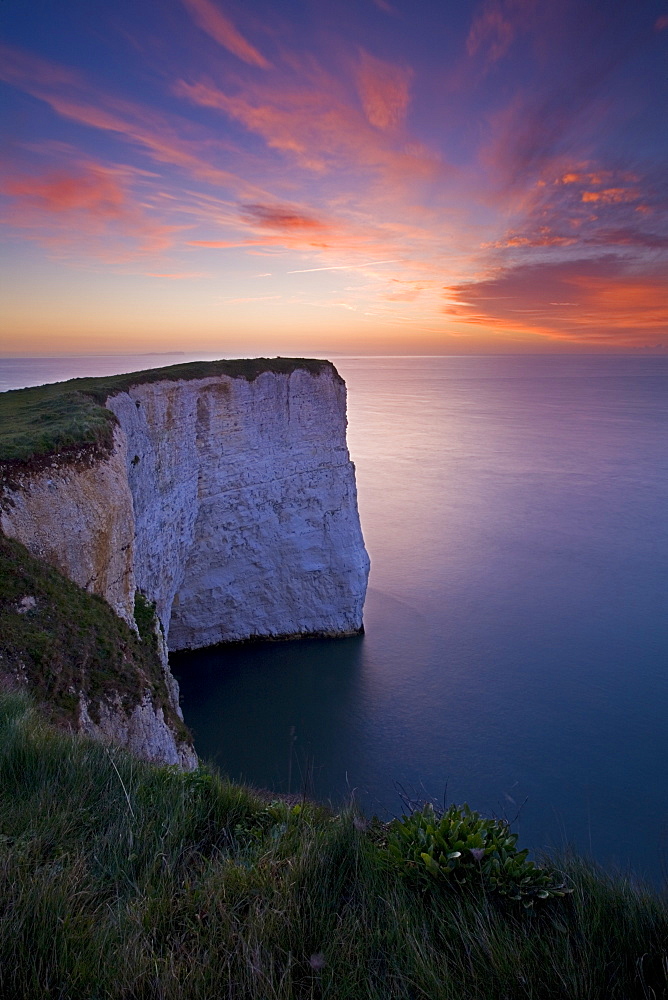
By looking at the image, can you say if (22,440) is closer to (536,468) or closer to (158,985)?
(158,985)

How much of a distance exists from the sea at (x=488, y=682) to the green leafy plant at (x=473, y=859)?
344mm

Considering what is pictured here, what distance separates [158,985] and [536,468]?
1854 inches

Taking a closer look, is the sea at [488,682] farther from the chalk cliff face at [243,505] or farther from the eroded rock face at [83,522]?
the eroded rock face at [83,522]

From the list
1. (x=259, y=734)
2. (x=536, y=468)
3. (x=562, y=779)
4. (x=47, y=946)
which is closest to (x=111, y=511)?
(x=47, y=946)

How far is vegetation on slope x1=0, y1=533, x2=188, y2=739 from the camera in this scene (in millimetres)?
6227

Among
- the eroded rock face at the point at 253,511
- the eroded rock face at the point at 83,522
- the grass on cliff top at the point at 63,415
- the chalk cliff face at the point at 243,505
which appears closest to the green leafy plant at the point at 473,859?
the eroded rock face at the point at 83,522

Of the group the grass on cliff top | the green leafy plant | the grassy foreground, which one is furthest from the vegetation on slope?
the green leafy plant

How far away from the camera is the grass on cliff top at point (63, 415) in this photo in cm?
886

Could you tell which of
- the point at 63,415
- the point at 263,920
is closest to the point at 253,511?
the point at 63,415

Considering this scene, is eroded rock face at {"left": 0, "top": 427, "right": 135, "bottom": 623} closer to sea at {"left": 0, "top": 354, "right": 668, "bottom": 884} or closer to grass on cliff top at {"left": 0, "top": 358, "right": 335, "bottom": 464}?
grass on cliff top at {"left": 0, "top": 358, "right": 335, "bottom": 464}

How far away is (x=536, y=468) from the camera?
149 feet

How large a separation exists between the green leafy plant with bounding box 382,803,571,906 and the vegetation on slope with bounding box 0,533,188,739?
13.8 ft

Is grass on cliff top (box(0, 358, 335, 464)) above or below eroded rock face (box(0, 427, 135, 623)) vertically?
above

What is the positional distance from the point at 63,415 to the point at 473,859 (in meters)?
10.6
